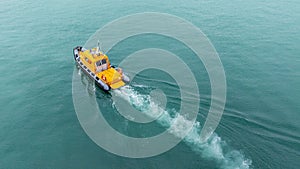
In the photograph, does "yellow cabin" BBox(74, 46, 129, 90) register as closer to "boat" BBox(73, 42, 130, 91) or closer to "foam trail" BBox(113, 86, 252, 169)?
"boat" BBox(73, 42, 130, 91)

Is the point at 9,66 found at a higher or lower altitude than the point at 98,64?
lower

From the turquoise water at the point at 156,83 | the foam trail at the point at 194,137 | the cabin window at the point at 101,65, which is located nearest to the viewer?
the foam trail at the point at 194,137

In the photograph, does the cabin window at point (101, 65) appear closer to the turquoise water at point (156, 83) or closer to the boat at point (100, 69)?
the boat at point (100, 69)

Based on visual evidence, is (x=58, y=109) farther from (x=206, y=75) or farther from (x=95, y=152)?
(x=206, y=75)

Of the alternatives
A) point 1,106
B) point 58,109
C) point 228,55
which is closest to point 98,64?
point 58,109

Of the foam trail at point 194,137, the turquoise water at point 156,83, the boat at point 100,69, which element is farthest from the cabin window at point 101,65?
the foam trail at point 194,137

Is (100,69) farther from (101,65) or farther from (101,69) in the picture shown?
(101,65)

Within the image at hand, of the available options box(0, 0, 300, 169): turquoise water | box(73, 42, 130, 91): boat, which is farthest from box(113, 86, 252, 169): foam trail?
box(73, 42, 130, 91): boat

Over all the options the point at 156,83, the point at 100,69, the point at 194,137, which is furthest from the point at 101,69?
the point at 194,137
